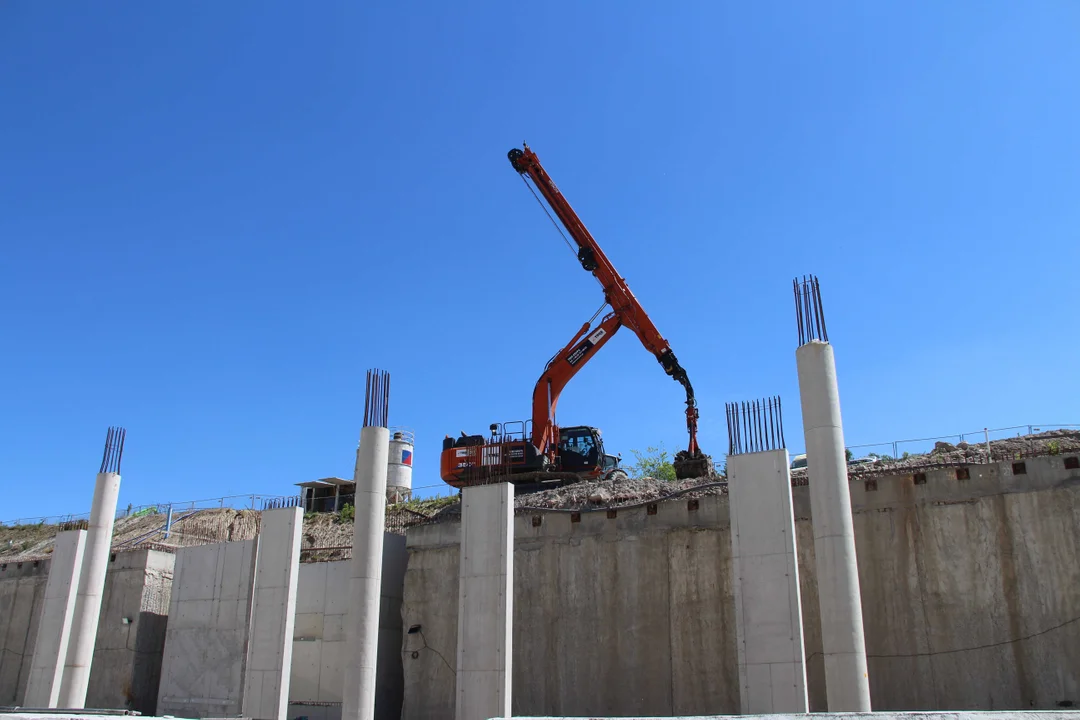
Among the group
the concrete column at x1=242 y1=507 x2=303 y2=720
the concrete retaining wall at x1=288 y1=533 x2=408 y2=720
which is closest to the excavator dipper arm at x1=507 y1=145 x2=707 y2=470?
the concrete retaining wall at x1=288 y1=533 x2=408 y2=720

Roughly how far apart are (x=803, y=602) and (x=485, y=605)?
6269mm

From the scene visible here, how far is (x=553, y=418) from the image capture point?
85.3 feet

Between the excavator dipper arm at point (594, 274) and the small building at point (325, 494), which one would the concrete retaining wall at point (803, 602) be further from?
the small building at point (325, 494)

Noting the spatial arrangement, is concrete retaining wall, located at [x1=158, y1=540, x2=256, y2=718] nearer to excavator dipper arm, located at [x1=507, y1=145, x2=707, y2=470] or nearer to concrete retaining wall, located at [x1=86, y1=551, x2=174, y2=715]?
concrete retaining wall, located at [x1=86, y1=551, x2=174, y2=715]

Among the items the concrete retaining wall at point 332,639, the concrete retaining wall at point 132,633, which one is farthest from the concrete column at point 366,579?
Result: the concrete retaining wall at point 132,633

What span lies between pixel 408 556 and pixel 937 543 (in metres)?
11.9

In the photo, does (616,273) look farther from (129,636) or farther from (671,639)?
(129,636)

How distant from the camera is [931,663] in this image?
15.1 m

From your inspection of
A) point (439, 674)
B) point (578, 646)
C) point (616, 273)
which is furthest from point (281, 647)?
point (616, 273)

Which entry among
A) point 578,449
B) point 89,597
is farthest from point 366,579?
point 578,449

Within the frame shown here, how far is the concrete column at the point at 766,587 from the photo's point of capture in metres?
12.4

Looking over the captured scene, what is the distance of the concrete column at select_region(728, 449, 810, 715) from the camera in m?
12.4

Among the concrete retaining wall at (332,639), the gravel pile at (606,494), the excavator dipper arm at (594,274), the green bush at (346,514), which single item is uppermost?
the excavator dipper arm at (594,274)

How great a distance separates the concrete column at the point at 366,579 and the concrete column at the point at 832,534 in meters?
7.76
